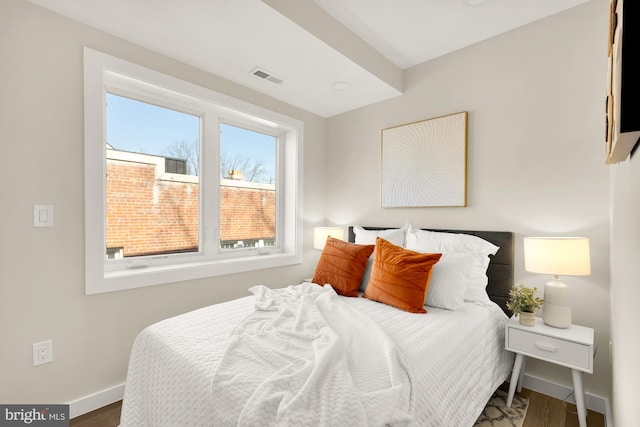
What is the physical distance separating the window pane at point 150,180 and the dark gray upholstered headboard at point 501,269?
2.47 metres

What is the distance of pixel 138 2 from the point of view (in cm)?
178

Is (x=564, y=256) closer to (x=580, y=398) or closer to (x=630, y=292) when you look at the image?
(x=580, y=398)

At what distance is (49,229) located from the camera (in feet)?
6.06

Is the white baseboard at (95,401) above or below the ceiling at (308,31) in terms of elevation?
below

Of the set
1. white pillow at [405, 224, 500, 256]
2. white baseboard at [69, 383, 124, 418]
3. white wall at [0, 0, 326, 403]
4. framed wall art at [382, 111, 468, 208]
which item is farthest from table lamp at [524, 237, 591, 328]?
white baseboard at [69, 383, 124, 418]

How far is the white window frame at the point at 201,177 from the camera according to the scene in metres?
2.00

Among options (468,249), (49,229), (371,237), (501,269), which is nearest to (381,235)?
(371,237)

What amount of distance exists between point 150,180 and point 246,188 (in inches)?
36.4

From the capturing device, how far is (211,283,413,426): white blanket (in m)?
0.98

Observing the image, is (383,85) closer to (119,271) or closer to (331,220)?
(331,220)

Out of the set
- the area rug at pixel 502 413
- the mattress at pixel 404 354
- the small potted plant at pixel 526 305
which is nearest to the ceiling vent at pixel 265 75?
the mattress at pixel 404 354

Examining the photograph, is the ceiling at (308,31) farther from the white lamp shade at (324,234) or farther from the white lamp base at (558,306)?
the white lamp base at (558,306)

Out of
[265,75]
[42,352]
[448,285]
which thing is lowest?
[42,352]

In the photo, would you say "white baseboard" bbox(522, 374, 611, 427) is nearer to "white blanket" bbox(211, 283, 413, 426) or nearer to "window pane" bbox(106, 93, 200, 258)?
"white blanket" bbox(211, 283, 413, 426)
